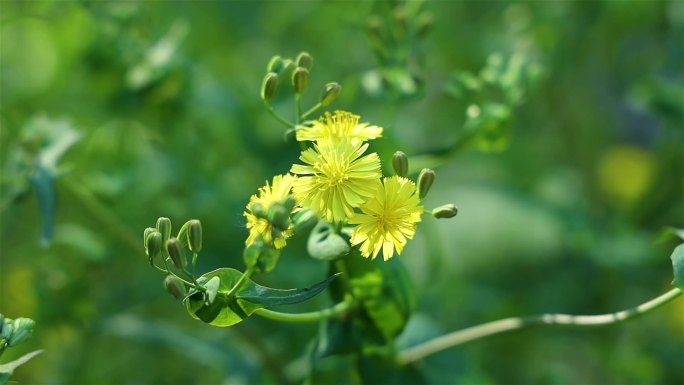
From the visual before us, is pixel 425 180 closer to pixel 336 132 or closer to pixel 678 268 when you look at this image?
pixel 336 132

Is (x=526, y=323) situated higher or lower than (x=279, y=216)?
lower

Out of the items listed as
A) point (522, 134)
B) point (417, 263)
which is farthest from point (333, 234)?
point (522, 134)

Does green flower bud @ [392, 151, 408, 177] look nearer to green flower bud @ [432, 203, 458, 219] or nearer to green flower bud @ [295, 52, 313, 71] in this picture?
green flower bud @ [432, 203, 458, 219]

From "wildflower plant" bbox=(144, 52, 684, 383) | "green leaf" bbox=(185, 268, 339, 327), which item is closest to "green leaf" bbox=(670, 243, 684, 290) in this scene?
"wildflower plant" bbox=(144, 52, 684, 383)

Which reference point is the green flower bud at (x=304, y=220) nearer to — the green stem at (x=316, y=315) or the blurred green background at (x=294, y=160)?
the green stem at (x=316, y=315)

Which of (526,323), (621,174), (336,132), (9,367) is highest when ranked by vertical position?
(336,132)

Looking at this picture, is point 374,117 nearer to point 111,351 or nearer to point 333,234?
point 111,351

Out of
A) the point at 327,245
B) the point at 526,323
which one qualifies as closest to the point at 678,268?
the point at 526,323
